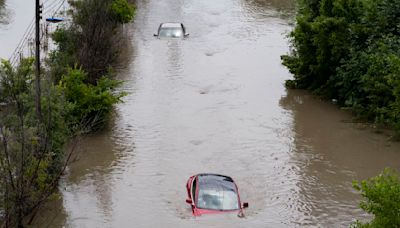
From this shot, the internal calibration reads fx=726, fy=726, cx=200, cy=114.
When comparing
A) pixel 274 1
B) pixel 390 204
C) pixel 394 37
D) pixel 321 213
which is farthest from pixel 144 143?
pixel 274 1

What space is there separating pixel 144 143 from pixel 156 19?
1807cm

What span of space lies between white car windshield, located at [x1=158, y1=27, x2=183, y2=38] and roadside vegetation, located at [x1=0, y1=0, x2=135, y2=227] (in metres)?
1.77

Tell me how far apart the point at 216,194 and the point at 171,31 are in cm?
1886

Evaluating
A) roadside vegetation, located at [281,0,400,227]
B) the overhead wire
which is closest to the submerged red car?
roadside vegetation, located at [281,0,400,227]

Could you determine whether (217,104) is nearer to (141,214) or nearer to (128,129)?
(128,129)

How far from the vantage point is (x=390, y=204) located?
36.8ft

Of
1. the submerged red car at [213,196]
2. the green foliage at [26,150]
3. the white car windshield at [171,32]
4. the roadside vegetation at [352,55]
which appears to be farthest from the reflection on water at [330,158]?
the white car windshield at [171,32]

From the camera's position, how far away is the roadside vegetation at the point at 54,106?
14.4 meters

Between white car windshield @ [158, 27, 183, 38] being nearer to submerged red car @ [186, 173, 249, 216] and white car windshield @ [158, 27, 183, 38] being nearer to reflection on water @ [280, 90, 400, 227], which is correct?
reflection on water @ [280, 90, 400, 227]

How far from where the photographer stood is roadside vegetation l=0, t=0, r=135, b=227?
14.4m

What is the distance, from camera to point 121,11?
35.0m

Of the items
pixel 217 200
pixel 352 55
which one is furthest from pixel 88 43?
pixel 217 200

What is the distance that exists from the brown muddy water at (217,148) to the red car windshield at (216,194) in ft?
1.27

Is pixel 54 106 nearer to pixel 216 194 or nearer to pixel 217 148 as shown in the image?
pixel 216 194
